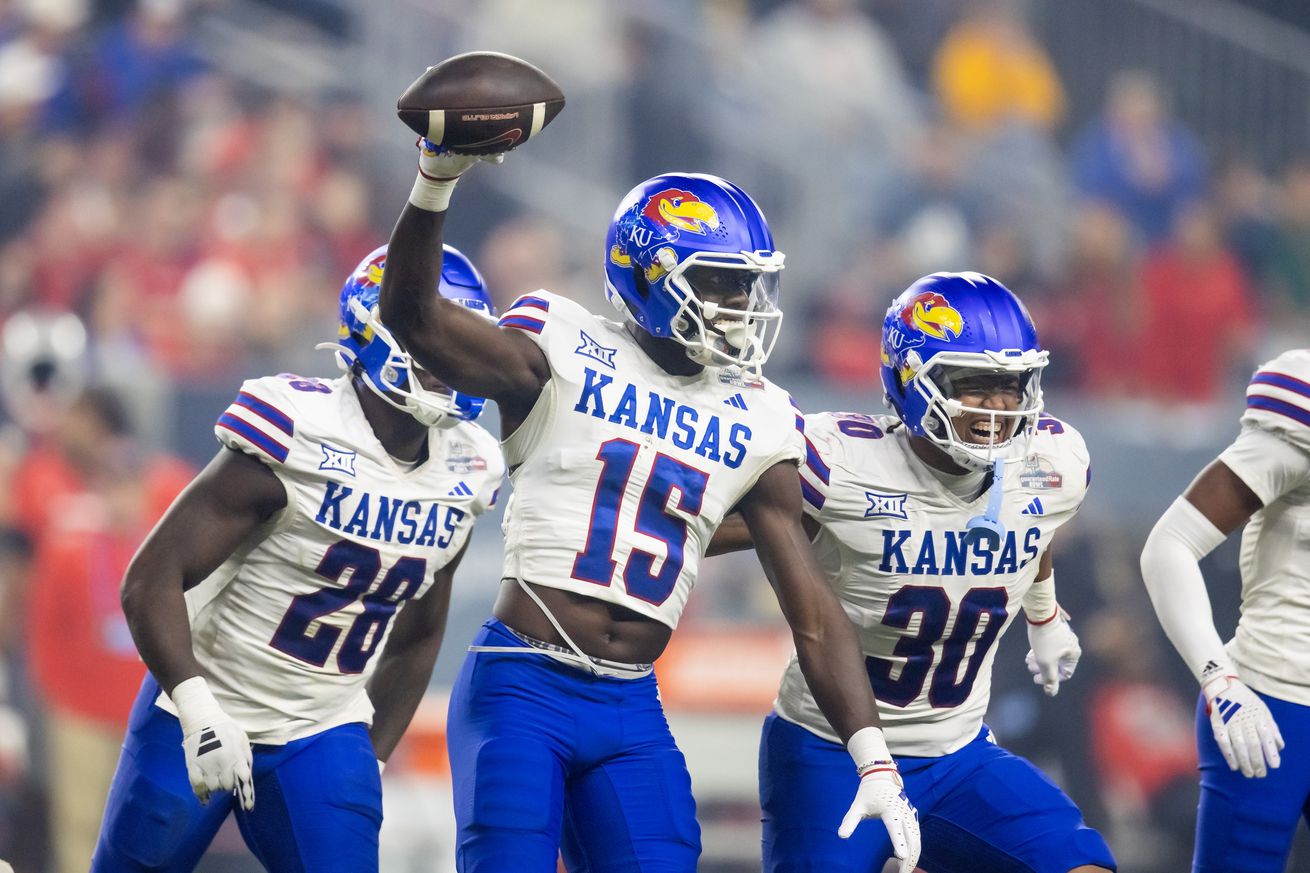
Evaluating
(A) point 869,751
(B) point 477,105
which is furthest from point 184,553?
(A) point 869,751

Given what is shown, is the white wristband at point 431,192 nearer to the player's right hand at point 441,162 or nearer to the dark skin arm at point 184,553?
the player's right hand at point 441,162

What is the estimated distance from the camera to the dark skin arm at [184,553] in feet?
12.1

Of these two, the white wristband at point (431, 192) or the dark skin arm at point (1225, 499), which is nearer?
the white wristband at point (431, 192)

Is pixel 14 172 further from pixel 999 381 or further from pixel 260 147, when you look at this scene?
pixel 999 381

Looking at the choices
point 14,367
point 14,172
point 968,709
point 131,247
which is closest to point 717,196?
point 968,709

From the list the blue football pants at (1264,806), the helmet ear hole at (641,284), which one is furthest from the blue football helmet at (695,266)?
the blue football pants at (1264,806)

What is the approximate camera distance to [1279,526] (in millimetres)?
4230

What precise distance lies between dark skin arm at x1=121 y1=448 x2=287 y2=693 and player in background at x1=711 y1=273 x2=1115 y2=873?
41.9 inches

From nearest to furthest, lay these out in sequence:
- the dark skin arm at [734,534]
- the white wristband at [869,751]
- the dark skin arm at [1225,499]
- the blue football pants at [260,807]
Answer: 1. the white wristband at [869,751]
2. the blue football pants at [260,807]
3. the dark skin arm at [734,534]
4. the dark skin arm at [1225,499]

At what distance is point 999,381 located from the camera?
3.97 metres

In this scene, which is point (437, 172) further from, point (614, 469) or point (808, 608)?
point (808, 608)

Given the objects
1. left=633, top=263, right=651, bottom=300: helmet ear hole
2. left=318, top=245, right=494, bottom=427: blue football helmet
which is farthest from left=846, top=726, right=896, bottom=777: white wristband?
left=318, top=245, right=494, bottom=427: blue football helmet

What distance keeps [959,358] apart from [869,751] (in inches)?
35.9

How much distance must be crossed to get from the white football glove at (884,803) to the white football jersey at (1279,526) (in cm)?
113
